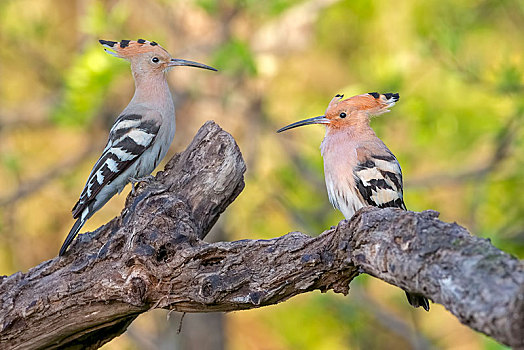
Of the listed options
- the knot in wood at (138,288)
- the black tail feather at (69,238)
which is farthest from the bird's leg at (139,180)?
the knot in wood at (138,288)

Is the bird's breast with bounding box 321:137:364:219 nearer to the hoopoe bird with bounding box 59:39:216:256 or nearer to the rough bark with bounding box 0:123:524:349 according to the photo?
the rough bark with bounding box 0:123:524:349

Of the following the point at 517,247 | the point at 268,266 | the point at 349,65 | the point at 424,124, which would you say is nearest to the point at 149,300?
the point at 268,266

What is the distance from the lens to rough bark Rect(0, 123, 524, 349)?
1615 mm

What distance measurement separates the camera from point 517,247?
16.4ft

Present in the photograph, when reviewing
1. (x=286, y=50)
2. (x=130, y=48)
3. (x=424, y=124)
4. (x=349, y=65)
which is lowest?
(x=130, y=48)

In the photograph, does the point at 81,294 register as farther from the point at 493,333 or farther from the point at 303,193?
the point at 303,193

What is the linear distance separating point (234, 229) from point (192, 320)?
845mm

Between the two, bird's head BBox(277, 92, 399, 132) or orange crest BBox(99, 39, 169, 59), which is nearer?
bird's head BBox(277, 92, 399, 132)

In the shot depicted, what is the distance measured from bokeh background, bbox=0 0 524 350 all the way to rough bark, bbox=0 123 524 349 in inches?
76.7

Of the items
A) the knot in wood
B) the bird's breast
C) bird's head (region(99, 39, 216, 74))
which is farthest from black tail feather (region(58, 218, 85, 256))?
the bird's breast

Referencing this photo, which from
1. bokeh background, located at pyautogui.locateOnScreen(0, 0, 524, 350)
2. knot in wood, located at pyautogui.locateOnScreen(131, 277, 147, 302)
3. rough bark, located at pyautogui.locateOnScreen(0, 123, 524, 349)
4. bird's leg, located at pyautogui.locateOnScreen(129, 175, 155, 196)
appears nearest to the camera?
rough bark, located at pyautogui.locateOnScreen(0, 123, 524, 349)

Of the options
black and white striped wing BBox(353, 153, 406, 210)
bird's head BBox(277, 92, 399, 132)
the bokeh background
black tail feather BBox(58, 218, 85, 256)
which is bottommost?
black tail feather BBox(58, 218, 85, 256)

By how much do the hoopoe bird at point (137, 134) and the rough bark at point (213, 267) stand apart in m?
0.37

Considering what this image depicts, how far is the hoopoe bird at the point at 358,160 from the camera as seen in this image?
300 centimetres
